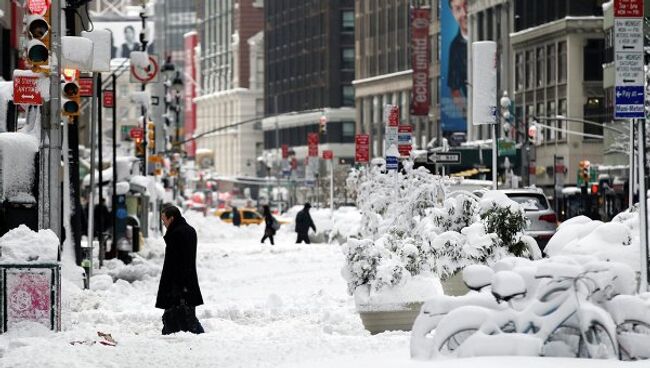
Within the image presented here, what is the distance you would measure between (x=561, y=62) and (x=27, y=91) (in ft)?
301

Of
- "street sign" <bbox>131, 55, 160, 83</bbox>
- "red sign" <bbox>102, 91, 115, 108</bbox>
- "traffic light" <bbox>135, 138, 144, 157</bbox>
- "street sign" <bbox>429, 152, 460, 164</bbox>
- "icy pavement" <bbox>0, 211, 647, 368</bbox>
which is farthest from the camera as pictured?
"traffic light" <bbox>135, 138, 144, 157</bbox>

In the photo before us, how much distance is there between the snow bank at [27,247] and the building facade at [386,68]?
119672mm

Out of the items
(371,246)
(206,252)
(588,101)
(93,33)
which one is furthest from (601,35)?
(371,246)

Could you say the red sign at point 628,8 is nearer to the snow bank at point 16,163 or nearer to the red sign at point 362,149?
the snow bank at point 16,163

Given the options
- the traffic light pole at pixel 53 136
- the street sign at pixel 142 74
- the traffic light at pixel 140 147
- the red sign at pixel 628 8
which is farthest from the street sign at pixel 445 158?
the traffic light at pixel 140 147

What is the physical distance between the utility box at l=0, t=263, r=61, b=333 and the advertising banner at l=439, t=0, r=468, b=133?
110375mm

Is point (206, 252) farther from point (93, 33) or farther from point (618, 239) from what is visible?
point (618, 239)

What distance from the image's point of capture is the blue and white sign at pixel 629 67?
19.1 m

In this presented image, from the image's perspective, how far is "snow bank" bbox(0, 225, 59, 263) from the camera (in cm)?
1988

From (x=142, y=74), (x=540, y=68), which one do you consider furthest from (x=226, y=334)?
(x=540, y=68)

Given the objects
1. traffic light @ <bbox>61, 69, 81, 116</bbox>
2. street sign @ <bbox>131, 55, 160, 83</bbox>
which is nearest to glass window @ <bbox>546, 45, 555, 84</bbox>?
street sign @ <bbox>131, 55, 160, 83</bbox>

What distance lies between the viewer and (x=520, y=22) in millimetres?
122312

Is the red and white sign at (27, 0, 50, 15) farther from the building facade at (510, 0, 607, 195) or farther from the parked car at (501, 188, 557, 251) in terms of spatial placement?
the building facade at (510, 0, 607, 195)

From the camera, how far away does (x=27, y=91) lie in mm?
23359
